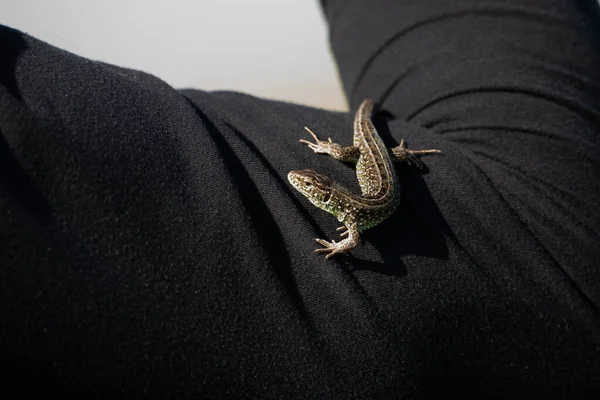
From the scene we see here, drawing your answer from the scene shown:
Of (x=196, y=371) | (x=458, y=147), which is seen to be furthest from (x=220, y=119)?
(x=458, y=147)

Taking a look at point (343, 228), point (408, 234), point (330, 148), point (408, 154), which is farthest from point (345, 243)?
point (408, 154)

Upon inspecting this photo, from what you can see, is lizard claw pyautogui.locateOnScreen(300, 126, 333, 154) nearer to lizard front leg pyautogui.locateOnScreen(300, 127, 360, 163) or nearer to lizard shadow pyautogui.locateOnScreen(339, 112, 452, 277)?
lizard front leg pyautogui.locateOnScreen(300, 127, 360, 163)

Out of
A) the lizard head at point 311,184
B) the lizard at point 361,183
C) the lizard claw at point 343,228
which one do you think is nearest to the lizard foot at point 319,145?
the lizard at point 361,183

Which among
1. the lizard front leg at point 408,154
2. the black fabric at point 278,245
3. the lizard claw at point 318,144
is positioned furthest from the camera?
the lizard front leg at point 408,154

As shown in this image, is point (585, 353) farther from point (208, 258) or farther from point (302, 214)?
point (208, 258)

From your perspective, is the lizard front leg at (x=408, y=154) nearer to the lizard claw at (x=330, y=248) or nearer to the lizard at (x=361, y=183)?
the lizard at (x=361, y=183)

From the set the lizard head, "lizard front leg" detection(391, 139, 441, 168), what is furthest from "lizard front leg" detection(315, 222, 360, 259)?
"lizard front leg" detection(391, 139, 441, 168)
